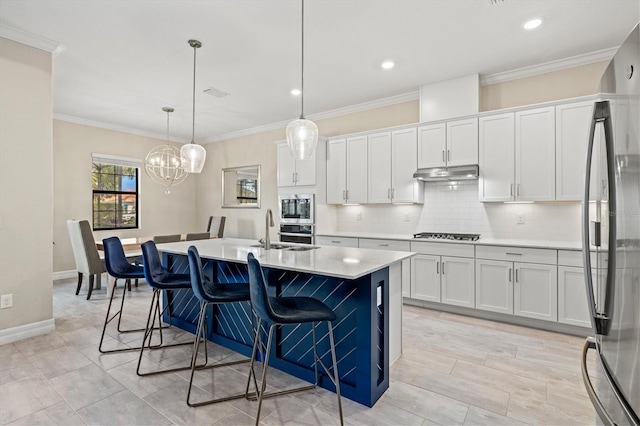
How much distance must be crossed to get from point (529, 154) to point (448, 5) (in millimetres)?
1886

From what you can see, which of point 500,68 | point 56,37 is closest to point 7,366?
point 56,37

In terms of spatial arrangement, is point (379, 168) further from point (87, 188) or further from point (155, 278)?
point (87, 188)

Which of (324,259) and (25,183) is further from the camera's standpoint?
(25,183)

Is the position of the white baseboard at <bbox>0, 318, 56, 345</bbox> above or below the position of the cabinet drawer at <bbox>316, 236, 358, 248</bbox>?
below

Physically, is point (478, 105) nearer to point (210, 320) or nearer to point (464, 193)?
point (464, 193)

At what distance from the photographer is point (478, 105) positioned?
4.01 metres

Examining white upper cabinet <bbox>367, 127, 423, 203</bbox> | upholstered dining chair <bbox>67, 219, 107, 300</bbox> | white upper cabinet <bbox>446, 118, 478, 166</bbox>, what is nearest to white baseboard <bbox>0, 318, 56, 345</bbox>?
upholstered dining chair <bbox>67, 219, 107, 300</bbox>

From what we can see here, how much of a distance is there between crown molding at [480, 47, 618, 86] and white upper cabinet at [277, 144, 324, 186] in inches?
97.2

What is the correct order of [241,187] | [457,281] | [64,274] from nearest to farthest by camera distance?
1. [457,281]
2. [64,274]
3. [241,187]

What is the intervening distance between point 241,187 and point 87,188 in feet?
9.00

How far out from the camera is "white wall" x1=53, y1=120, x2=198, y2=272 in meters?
5.67

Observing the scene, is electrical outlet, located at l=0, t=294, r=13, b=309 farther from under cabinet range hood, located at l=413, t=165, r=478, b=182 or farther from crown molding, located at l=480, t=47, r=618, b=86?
crown molding, located at l=480, t=47, r=618, b=86

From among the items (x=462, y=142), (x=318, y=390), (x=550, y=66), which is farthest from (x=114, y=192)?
(x=550, y=66)

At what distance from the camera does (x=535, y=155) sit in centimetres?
362
